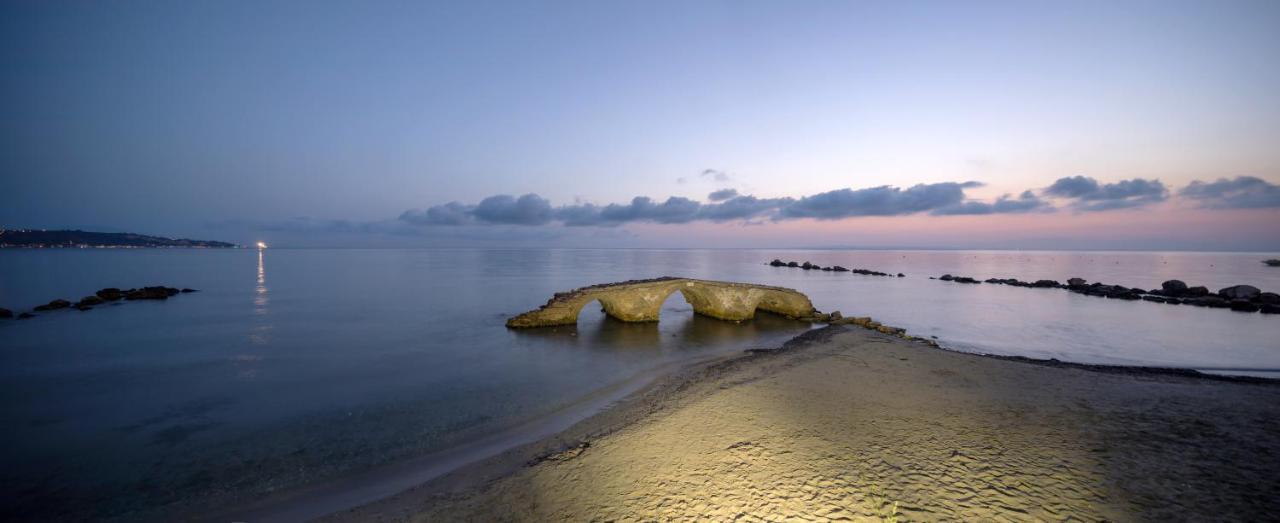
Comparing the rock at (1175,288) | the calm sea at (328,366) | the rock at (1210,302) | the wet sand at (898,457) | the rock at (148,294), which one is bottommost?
the calm sea at (328,366)

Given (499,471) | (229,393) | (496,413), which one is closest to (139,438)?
(229,393)

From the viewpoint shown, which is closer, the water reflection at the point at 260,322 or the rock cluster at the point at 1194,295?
the water reflection at the point at 260,322

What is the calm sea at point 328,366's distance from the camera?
813cm

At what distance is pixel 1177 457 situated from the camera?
6996 millimetres

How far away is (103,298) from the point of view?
98.4ft

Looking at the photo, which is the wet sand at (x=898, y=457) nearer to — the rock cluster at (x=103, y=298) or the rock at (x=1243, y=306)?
the rock at (x=1243, y=306)

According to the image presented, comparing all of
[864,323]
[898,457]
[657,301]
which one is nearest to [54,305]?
[657,301]

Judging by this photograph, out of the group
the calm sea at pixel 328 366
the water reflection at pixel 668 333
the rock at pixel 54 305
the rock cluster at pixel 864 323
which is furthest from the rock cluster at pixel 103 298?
the rock cluster at pixel 864 323

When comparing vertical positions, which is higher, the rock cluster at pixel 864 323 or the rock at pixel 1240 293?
the rock at pixel 1240 293

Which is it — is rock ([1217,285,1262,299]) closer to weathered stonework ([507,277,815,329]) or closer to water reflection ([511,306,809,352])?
weathered stonework ([507,277,815,329])

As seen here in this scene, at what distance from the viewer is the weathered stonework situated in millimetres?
21753

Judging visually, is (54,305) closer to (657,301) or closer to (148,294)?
(148,294)

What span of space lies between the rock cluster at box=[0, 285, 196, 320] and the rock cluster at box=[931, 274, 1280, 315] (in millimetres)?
77195

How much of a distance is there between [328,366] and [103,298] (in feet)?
105
